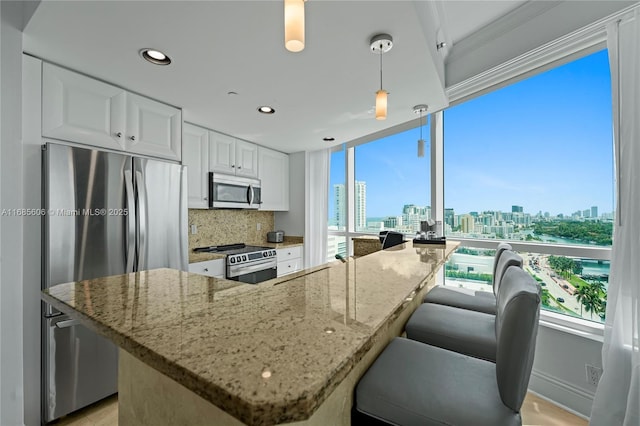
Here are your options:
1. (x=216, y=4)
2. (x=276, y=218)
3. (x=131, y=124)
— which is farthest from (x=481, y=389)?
(x=276, y=218)

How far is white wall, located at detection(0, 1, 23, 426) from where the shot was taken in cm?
148

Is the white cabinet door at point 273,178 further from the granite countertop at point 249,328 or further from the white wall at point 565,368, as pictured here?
the white wall at point 565,368

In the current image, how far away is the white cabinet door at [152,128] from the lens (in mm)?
2154

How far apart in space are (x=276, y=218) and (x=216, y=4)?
11.2 feet

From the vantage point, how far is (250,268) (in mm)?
3148

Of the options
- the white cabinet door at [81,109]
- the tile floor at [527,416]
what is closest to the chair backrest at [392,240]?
the tile floor at [527,416]

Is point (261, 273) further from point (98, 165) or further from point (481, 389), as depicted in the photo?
point (481, 389)

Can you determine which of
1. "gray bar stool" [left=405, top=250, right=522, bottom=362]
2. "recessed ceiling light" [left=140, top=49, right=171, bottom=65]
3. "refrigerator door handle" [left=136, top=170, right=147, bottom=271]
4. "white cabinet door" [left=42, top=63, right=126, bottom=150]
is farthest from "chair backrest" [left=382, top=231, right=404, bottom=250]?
"white cabinet door" [left=42, top=63, right=126, bottom=150]

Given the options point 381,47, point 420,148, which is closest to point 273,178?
point 420,148

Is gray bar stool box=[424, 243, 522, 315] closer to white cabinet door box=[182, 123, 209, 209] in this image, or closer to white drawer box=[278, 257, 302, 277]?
white drawer box=[278, 257, 302, 277]

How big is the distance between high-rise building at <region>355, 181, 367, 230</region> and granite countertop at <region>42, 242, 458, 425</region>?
2.93m

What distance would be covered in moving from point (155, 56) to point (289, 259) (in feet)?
9.21

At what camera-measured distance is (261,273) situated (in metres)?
3.34

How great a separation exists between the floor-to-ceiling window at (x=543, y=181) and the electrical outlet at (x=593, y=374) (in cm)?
34
